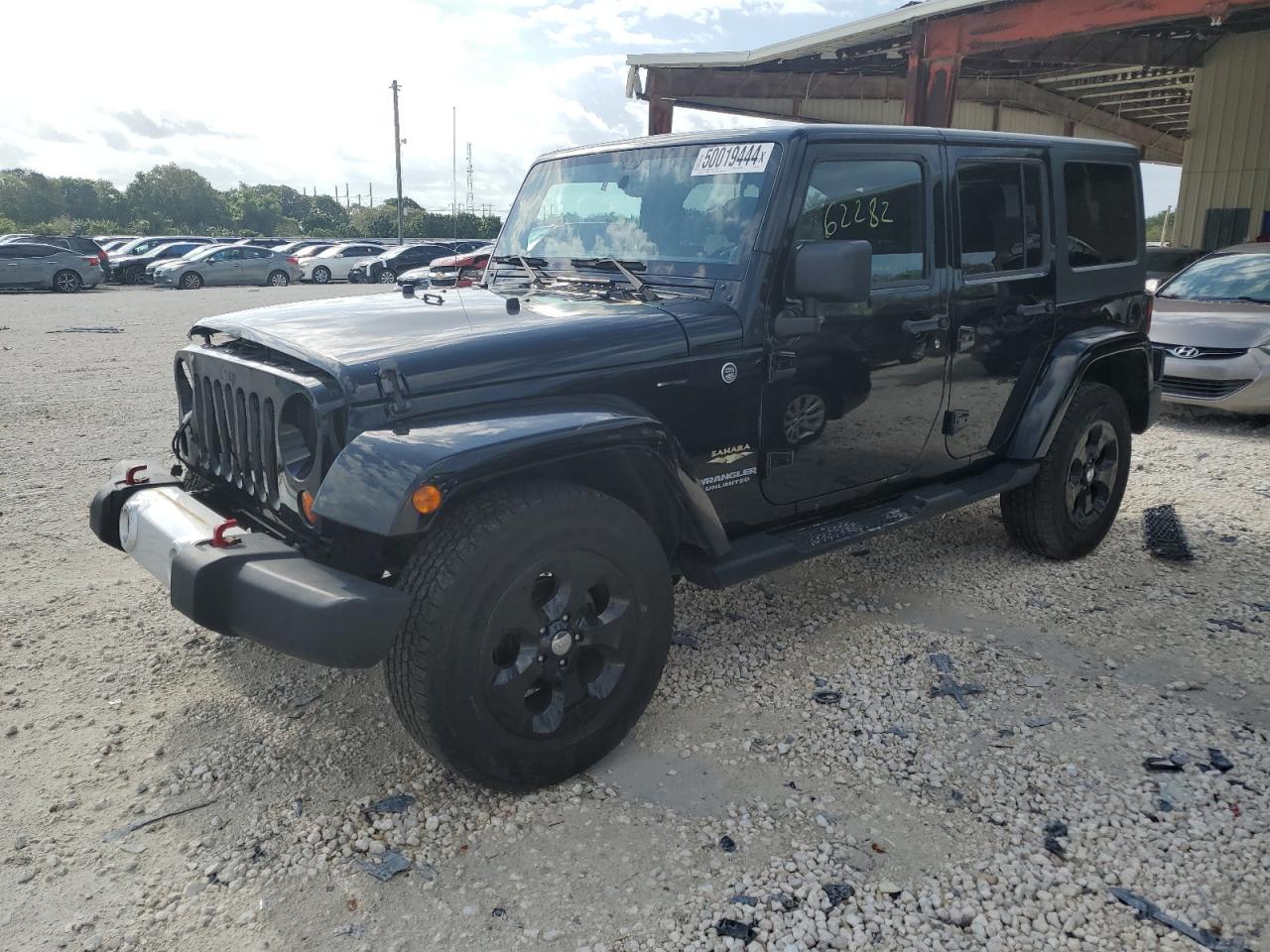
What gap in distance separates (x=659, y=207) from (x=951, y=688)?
2065 millimetres

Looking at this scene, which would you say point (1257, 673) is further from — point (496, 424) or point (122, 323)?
point (122, 323)

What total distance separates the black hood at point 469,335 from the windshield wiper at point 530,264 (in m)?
0.33

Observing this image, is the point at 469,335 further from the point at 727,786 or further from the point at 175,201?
the point at 175,201

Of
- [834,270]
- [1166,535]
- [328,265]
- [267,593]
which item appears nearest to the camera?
[267,593]

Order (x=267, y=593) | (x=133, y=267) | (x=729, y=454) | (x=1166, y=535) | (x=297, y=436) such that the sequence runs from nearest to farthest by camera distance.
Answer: (x=267, y=593) → (x=297, y=436) → (x=729, y=454) → (x=1166, y=535) → (x=133, y=267)

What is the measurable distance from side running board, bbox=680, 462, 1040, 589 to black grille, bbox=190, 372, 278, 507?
54.0 inches

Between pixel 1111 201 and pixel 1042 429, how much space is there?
1347 millimetres

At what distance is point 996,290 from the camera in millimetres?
4051

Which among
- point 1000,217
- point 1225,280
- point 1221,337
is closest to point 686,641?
point 1000,217

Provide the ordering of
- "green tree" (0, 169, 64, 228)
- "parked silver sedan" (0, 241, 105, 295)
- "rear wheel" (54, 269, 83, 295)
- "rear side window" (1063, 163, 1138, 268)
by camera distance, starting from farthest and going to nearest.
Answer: "green tree" (0, 169, 64, 228) → "rear wheel" (54, 269, 83, 295) → "parked silver sedan" (0, 241, 105, 295) → "rear side window" (1063, 163, 1138, 268)

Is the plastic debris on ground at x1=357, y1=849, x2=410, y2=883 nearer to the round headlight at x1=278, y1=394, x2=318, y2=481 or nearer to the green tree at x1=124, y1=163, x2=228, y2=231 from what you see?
the round headlight at x1=278, y1=394, x2=318, y2=481

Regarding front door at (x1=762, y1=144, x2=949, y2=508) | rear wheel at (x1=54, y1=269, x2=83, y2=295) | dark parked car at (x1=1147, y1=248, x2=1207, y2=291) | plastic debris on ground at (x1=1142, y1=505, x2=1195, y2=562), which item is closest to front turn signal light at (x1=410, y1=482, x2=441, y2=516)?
front door at (x1=762, y1=144, x2=949, y2=508)

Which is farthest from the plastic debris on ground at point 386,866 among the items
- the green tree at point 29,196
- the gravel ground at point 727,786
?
the green tree at point 29,196

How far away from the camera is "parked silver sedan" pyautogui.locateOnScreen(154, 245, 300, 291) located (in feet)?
85.6
